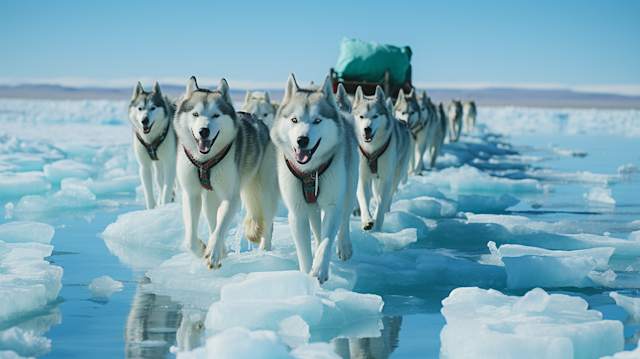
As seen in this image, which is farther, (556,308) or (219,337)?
(556,308)

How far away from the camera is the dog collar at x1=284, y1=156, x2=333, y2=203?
156 inches

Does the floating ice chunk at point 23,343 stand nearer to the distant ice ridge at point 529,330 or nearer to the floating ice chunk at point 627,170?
the distant ice ridge at point 529,330

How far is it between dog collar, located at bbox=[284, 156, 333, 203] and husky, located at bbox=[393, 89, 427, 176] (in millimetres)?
6408

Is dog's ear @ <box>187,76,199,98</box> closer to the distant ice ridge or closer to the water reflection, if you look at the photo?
the water reflection

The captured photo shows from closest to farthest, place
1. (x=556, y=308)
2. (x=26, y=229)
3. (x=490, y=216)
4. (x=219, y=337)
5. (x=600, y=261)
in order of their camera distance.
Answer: (x=219, y=337) → (x=556, y=308) → (x=600, y=261) → (x=26, y=229) → (x=490, y=216)

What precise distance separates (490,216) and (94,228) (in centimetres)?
487

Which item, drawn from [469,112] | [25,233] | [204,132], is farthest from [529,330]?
[469,112]

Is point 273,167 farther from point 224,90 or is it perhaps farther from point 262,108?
point 262,108

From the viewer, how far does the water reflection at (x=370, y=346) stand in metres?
3.03

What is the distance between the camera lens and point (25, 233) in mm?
5695

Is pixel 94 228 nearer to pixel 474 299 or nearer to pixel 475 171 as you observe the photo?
pixel 474 299

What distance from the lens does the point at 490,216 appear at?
786cm

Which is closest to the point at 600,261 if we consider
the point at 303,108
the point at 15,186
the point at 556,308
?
the point at 556,308

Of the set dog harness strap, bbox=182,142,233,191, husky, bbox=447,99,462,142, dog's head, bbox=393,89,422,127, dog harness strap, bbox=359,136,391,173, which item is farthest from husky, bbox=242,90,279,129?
husky, bbox=447,99,462,142
